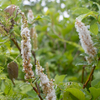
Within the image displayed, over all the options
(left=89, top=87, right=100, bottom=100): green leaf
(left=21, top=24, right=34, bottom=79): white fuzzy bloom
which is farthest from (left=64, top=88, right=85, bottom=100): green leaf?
(left=21, top=24, right=34, bottom=79): white fuzzy bloom

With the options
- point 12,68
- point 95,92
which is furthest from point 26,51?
point 95,92

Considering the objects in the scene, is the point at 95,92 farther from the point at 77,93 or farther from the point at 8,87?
the point at 8,87

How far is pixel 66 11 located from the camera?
4.96ft

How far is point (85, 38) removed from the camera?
18.4 inches

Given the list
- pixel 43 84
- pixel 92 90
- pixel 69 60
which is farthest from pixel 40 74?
pixel 69 60

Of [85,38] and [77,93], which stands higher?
[85,38]

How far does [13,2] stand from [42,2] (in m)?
1.34

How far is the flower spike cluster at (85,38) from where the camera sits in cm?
46

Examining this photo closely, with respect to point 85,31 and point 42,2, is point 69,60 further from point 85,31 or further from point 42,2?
point 42,2

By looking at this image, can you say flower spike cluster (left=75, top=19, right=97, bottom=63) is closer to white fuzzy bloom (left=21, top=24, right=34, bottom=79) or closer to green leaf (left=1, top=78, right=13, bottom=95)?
white fuzzy bloom (left=21, top=24, right=34, bottom=79)

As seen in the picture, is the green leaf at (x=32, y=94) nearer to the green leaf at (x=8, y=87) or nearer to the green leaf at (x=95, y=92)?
the green leaf at (x=8, y=87)

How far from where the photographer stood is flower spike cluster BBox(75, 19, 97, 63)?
1.51 ft

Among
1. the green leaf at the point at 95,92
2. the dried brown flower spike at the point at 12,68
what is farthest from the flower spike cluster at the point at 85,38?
the dried brown flower spike at the point at 12,68

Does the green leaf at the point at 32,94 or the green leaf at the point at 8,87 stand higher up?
the green leaf at the point at 8,87
